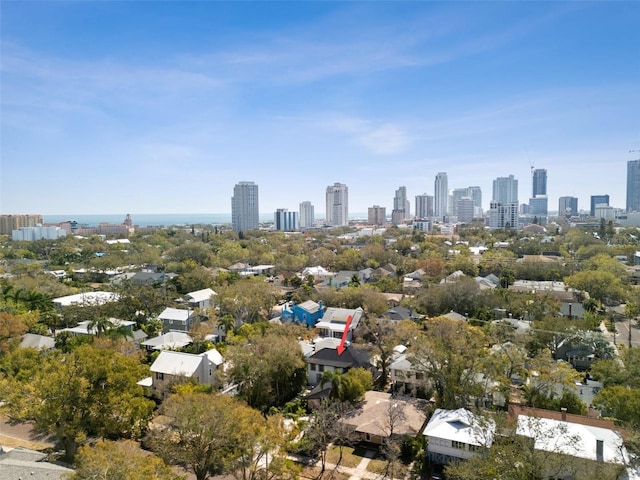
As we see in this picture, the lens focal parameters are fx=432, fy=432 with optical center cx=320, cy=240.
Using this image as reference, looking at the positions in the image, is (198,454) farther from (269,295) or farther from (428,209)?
(428,209)

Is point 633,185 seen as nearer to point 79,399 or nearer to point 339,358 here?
point 339,358

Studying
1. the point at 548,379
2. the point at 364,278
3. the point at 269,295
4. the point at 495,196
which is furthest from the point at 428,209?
the point at 548,379

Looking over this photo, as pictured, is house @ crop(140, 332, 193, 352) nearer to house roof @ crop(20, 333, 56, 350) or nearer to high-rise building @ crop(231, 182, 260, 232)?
house roof @ crop(20, 333, 56, 350)

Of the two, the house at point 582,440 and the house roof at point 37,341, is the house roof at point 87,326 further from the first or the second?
the house at point 582,440

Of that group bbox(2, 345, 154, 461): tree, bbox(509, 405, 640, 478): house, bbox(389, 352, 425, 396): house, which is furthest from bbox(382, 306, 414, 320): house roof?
bbox(2, 345, 154, 461): tree

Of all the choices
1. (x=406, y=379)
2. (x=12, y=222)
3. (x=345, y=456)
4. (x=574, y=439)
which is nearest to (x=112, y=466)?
(x=345, y=456)

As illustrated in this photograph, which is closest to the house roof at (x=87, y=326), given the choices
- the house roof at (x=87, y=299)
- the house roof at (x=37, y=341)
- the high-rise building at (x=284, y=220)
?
the house roof at (x=37, y=341)
